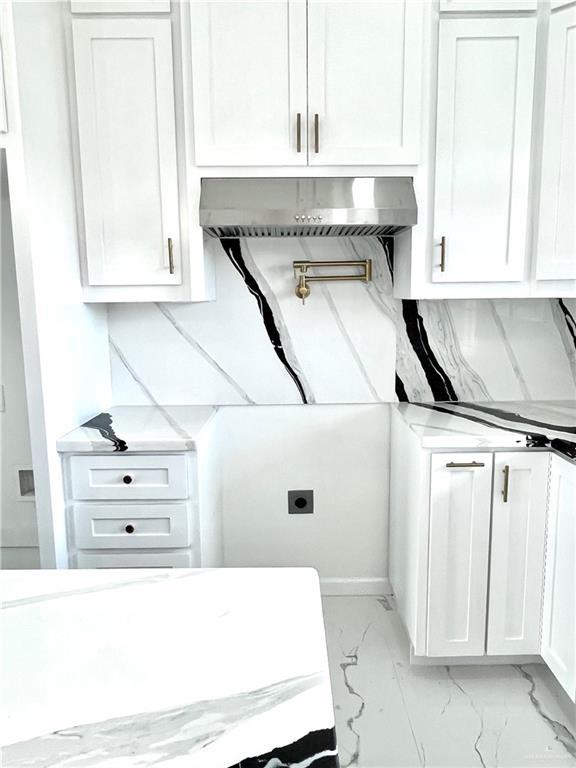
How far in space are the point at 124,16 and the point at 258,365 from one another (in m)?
1.35

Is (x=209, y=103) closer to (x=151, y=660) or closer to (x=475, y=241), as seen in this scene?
(x=475, y=241)

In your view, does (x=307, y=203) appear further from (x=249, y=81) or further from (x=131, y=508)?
(x=131, y=508)

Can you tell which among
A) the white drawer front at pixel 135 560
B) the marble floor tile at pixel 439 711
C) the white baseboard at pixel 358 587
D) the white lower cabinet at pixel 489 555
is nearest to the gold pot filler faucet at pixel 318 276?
the white lower cabinet at pixel 489 555

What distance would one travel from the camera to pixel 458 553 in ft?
6.06

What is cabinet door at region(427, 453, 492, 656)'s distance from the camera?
70.9 inches

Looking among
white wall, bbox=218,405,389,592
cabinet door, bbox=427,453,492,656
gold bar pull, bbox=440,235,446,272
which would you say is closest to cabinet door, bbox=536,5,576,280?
gold bar pull, bbox=440,235,446,272

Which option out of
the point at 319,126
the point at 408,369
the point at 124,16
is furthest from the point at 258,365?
the point at 124,16

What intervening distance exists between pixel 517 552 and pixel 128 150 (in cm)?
195

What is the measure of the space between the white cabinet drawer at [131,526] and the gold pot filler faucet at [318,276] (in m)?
1.01

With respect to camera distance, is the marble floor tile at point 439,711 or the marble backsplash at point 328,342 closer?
the marble floor tile at point 439,711

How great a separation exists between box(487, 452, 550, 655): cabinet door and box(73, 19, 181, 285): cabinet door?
137 cm

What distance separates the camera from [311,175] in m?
1.87

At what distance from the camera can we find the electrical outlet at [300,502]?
2438 millimetres

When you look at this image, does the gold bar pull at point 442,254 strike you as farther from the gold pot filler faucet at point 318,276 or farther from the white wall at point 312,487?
the white wall at point 312,487
